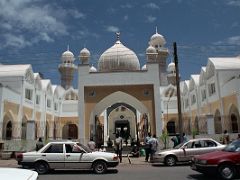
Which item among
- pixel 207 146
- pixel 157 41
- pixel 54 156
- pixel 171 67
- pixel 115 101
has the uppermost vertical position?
pixel 157 41

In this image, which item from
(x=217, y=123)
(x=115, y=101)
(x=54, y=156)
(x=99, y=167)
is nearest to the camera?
(x=99, y=167)

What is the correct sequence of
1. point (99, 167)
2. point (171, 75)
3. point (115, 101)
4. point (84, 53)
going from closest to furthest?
point (99, 167) → point (115, 101) → point (84, 53) → point (171, 75)

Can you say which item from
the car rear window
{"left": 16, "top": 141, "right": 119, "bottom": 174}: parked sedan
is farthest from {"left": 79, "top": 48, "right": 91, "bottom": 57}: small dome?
{"left": 16, "top": 141, "right": 119, "bottom": 174}: parked sedan

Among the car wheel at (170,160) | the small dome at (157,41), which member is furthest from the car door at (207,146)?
the small dome at (157,41)

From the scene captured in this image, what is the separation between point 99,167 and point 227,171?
4.78 m

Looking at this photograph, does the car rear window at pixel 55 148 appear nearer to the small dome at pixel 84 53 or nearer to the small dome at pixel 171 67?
the small dome at pixel 84 53

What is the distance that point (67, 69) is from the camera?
5247 centimetres

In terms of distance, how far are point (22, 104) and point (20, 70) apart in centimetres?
380

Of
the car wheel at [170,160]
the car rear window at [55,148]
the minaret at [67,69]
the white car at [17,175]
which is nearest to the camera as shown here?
the white car at [17,175]

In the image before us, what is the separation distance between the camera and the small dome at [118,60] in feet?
96.2

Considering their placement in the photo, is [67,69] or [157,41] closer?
[157,41]

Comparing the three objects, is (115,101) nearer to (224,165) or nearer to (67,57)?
(224,165)

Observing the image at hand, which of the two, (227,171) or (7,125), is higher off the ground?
(7,125)

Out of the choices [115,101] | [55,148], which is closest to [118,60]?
[115,101]
